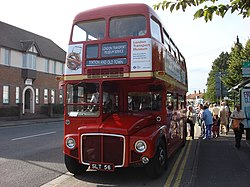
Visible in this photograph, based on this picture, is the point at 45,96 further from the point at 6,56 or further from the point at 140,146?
the point at 140,146

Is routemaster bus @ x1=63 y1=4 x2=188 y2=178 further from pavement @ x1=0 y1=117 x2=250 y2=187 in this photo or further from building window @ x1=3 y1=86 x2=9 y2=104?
building window @ x1=3 y1=86 x2=9 y2=104

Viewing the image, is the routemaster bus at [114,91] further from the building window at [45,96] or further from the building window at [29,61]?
the building window at [45,96]

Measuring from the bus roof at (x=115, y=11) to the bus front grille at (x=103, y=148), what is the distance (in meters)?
2.95

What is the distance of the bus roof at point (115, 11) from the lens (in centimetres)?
757

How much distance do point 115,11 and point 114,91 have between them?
1.94 m

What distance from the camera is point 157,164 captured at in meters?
7.00

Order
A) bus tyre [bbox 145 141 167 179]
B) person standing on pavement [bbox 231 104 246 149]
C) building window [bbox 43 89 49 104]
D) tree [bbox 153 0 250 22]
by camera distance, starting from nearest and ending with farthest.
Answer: tree [bbox 153 0 250 22] < bus tyre [bbox 145 141 167 179] < person standing on pavement [bbox 231 104 246 149] < building window [bbox 43 89 49 104]

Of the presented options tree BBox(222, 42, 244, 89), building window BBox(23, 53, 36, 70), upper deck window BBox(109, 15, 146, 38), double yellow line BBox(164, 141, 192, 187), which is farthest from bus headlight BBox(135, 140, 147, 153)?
building window BBox(23, 53, 36, 70)

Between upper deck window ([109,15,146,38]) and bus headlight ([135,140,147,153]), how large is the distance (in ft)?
8.20

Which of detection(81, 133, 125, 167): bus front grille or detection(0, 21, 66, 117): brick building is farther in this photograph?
detection(0, 21, 66, 117): brick building

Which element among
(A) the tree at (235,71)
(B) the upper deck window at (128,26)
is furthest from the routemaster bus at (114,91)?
(A) the tree at (235,71)

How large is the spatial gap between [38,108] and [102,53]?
32.3 m

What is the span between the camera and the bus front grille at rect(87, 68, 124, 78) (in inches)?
286

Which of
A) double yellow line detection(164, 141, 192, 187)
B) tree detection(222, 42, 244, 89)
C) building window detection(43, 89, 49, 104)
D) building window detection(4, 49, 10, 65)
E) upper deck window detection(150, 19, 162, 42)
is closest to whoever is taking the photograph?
double yellow line detection(164, 141, 192, 187)
